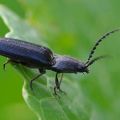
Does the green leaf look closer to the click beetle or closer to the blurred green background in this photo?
the click beetle

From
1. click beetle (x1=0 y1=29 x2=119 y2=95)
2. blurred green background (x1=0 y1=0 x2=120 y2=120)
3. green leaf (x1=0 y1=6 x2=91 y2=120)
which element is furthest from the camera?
blurred green background (x1=0 y1=0 x2=120 y2=120)

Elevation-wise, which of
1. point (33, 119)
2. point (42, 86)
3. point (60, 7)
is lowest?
point (33, 119)

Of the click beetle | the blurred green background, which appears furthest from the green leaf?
the blurred green background

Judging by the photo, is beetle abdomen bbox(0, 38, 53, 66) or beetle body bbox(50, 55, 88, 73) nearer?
beetle abdomen bbox(0, 38, 53, 66)

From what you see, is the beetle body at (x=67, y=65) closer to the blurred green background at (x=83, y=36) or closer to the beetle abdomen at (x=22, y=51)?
the beetle abdomen at (x=22, y=51)

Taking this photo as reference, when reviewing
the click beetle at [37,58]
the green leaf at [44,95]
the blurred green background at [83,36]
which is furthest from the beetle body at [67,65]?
the blurred green background at [83,36]

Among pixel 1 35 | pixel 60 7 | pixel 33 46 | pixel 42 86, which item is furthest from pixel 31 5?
pixel 42 86

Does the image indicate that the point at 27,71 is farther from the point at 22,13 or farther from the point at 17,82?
the point at 22,13
